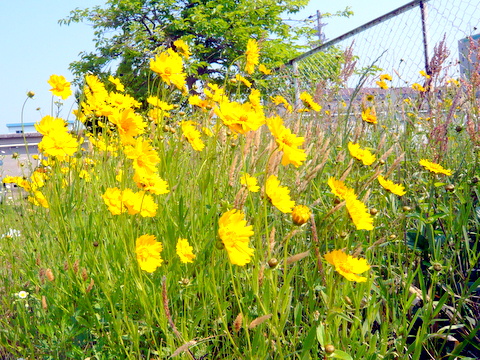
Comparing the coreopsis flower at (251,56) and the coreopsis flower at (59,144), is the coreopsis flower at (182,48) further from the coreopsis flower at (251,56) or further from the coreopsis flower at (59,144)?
the coreopsis flower at (59,144)

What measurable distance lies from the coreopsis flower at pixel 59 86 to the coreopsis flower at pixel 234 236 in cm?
81

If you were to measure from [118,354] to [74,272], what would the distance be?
0.72 ft

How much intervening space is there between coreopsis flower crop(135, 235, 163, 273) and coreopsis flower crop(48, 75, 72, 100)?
1.93 ft

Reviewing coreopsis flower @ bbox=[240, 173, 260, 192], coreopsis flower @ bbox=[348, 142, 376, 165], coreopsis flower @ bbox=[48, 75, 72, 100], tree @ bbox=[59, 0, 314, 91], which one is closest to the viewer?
coreopsis flower @ bbox=[240, 173, 260, 192]

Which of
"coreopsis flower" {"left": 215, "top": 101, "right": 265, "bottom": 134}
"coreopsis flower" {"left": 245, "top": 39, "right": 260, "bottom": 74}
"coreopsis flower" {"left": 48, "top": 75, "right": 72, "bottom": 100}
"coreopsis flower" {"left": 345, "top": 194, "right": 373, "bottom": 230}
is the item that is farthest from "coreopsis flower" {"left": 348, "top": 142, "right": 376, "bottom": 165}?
"coreopsis flower" {"left": 48, "top": 75, "right": 72, "bottom": 100}

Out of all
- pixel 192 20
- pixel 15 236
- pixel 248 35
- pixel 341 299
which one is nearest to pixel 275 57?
pixel 248 35

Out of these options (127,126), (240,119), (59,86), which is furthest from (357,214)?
Result: (59,86)

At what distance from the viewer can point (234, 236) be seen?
73cm

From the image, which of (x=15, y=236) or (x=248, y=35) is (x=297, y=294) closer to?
(x=15, y=236)

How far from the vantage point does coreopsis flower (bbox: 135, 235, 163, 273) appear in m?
0.92

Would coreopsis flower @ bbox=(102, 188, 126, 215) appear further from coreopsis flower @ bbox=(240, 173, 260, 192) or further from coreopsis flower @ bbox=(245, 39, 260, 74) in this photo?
coreopsis flower @ bbox=(245, 39, 260, 74)

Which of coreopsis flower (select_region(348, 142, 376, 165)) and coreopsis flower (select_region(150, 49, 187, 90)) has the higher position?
coreopsis flower (select_region(150, 49, 187, 90))

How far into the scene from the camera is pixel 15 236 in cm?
212

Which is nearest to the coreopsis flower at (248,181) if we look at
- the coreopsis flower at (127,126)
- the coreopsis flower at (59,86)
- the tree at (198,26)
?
the coreopsis flower at (127,126)
